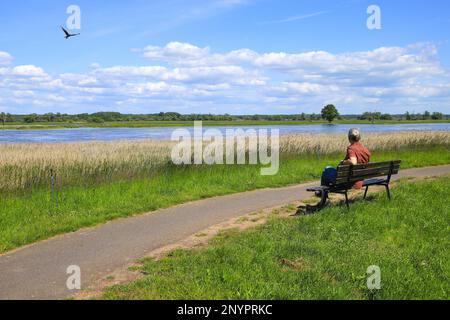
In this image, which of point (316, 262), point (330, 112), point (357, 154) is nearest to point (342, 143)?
point (357, 154)

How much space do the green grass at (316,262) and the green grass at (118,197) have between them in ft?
8.93

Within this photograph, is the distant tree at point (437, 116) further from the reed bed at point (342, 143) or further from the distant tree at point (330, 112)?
the reed bed at point (342, 143)

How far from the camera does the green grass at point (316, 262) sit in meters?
4.76

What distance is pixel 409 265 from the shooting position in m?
5.64

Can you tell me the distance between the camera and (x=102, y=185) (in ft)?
40.5

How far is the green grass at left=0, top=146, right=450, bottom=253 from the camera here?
7961mm

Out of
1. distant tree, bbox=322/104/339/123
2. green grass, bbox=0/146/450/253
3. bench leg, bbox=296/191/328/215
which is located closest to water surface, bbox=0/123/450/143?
green grass, bbox=0/146/450/253

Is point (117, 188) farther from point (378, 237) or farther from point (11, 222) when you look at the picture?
point (378, 237)

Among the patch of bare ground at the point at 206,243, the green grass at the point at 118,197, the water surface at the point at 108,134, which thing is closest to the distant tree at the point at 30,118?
the water surface at the point at 108,134

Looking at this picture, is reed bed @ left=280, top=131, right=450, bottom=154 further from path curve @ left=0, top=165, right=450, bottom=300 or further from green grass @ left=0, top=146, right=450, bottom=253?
path curve @ left=0, top=165, right=450, bottom=300

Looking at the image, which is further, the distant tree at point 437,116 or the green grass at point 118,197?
the distant tree at point 437,116

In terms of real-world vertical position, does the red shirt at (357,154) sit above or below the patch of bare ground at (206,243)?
above

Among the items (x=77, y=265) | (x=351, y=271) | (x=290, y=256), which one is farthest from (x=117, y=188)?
(x=351, y=271)

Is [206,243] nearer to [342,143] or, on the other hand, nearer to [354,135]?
[354,135]
